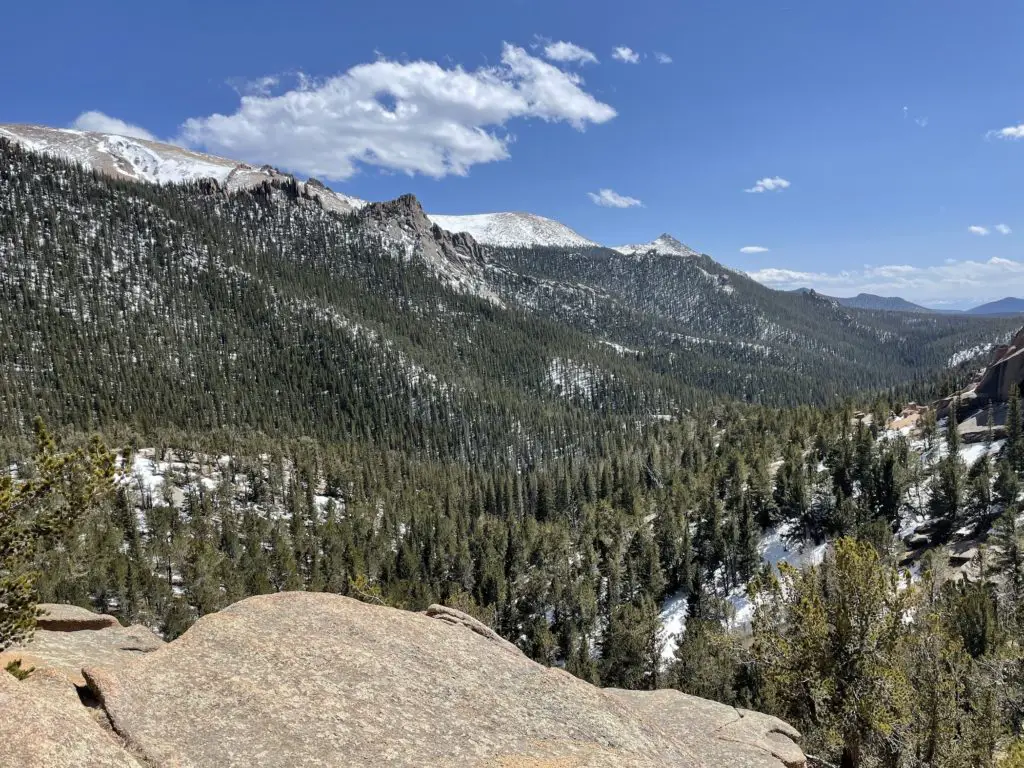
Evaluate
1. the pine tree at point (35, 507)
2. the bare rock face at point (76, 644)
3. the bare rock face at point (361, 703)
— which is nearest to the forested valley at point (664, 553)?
the pine tree at point (35, 507)

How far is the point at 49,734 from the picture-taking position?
8555 millimetres

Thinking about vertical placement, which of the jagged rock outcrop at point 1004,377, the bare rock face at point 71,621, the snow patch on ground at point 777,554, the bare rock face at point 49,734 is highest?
the jagged rock outcrop at point 1004,377

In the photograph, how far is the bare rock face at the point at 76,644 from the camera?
40.8 ft

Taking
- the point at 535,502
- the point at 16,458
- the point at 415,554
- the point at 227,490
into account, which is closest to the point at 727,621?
the point at 415,554

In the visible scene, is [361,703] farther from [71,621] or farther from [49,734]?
[71,621]

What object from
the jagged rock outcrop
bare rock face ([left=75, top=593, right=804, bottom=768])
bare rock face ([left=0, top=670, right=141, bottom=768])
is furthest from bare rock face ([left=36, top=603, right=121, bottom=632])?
the jagged rock outcrop

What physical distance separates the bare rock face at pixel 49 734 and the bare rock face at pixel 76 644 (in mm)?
1685

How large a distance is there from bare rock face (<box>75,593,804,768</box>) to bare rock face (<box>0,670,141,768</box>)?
2.73 ft

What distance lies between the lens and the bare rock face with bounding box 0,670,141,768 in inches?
319

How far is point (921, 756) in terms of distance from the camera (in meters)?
26.8

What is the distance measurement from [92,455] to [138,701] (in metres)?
5.99

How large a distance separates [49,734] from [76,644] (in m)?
9.42

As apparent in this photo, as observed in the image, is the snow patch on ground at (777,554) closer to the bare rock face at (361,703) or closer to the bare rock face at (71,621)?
the bare rock face at (361,703)

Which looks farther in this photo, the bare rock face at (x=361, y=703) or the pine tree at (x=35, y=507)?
the pine tree at (x=35, y=507)
